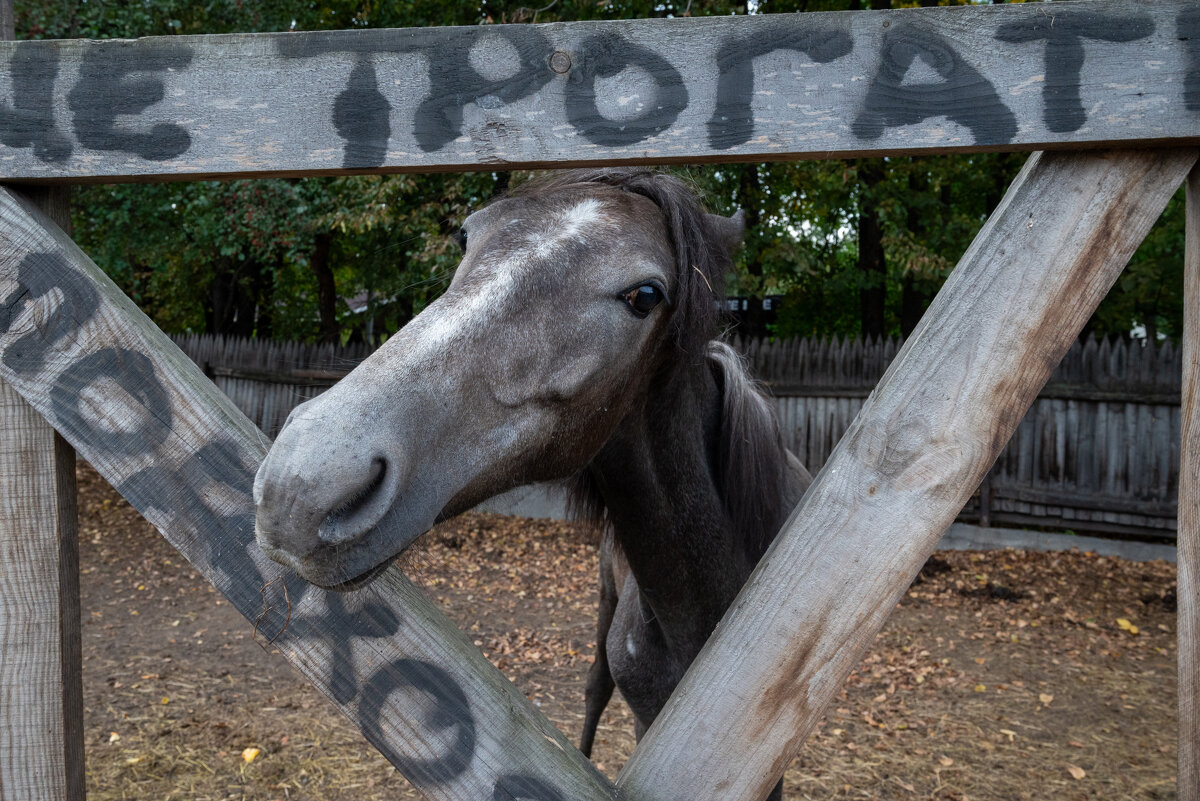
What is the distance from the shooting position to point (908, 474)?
3.86ft

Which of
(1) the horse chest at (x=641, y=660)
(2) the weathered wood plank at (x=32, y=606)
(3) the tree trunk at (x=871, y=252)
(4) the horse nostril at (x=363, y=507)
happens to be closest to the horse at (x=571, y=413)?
(4) the horse nostril at (x=363, y=507)

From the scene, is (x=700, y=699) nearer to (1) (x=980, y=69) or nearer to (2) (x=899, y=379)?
(2) (x=899, y=379)

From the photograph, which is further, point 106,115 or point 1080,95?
point 106,115

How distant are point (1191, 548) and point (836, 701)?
4537 mm

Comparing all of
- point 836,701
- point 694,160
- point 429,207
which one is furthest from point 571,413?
point 429,207

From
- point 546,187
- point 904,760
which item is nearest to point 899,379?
point 546,187

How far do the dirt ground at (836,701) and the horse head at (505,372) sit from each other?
158 centimetres

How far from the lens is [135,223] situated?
8.44 m

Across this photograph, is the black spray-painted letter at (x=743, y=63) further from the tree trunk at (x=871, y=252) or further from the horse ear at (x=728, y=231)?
the tree trunk at (x=871, y=252)

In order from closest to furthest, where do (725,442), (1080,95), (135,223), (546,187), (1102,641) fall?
(1080,95) → (546,187) → (725,442) → (1102,641) → (135,223)

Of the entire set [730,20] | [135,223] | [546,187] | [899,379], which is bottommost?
[135,223]

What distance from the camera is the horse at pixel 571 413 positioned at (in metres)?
1.04

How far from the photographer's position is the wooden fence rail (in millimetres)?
8070

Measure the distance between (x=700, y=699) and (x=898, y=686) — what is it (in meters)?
4.95
